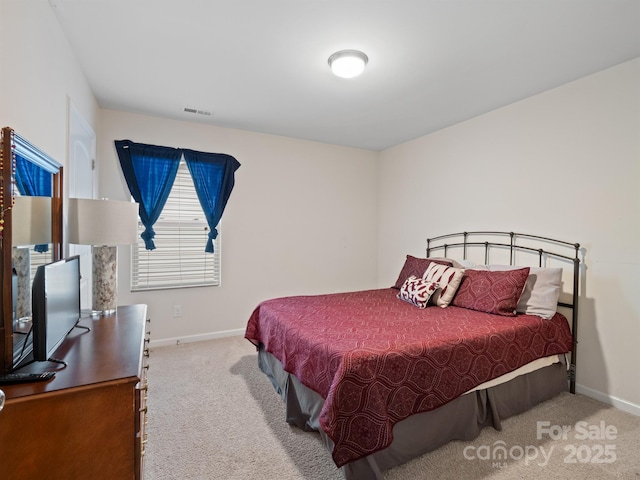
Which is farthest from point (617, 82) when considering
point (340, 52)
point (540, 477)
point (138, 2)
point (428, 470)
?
point (138, 2)

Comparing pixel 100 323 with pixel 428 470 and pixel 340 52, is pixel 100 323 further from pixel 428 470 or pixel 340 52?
pixel 340 52

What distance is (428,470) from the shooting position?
171 centimetres

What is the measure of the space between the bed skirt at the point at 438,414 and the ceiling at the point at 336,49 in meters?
2.19

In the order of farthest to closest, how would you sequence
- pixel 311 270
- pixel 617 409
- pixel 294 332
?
1. pixel 311 270
2. pixel 617 409
3. pixel 294 332

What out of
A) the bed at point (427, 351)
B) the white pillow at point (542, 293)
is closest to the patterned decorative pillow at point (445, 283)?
the bed at point (427, 351)

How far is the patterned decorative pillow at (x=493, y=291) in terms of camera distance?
2475 millimetres

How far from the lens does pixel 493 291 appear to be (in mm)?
2562

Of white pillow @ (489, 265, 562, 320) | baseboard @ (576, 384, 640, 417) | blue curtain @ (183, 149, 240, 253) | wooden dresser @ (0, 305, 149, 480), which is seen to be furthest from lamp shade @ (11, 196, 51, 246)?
baseboard @ (576, 384, 640, 417)

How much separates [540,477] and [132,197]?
3.88m

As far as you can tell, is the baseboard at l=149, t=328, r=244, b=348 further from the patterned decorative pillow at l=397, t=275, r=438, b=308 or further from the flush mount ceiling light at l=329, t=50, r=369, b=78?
the flush mount ceiling light at l=329, t=50, r=369, b=78

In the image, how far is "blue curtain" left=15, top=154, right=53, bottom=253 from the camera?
1.30 m

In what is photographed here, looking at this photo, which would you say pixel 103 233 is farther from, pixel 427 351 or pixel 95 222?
pixel 427 351

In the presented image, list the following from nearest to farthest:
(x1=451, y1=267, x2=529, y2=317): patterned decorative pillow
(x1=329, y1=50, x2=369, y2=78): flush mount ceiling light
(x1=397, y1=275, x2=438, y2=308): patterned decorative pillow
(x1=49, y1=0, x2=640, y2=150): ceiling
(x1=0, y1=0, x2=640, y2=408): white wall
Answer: (x1=49, y1=0, x2=640, y2=150): ceiling
(x1=0, y1=0, x2=640, y2=408): white wall
(x1=329, y1=50, x2=369, y2=78): flush mount ceiling light
(x1=451, y1=267, x2=529, y2=317): patterned decorative pillow
(x1=397, y1=275, x2=438, y2=308): patterned decorative pillow

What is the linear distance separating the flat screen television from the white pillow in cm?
291
